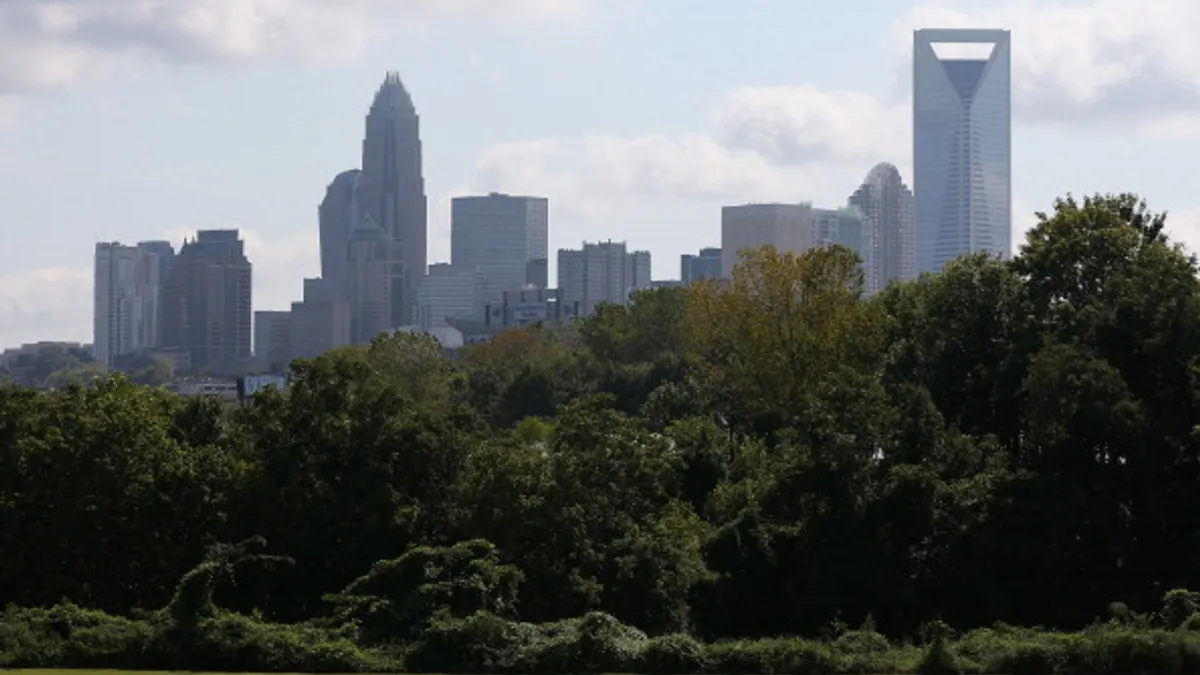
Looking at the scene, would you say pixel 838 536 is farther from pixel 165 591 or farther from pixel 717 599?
pixel 165 591

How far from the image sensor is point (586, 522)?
143 feet

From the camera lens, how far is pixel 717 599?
43219 millimetres

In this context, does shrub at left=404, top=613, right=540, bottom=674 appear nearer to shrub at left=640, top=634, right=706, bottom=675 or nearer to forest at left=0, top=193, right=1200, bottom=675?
forest at left=0, top=193, right=1200, bottom=675

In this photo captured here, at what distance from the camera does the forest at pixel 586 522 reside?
1551 inches

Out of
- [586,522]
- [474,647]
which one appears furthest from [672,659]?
[586,522]

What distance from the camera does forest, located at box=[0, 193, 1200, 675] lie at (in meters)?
39.4

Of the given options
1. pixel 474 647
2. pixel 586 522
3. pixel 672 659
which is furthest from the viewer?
pixel 586 522

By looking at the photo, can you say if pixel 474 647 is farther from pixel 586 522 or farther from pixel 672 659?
pixel 586 522

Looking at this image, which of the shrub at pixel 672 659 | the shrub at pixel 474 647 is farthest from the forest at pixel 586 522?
the shrub at pixel 672 659

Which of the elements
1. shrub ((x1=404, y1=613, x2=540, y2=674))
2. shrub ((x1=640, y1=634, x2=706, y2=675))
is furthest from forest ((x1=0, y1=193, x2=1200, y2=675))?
shrub ((x1=640, y1=634, x2=706, y2=675))

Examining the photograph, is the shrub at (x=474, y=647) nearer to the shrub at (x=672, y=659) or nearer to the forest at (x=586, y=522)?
the forest at (x=586, y=522)

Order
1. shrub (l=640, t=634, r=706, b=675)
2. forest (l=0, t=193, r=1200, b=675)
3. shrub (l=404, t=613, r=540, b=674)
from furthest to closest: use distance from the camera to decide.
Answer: forest (l=0, t=193, r=1200, b=675) → shrub (l=404, t=613, r=540, b=674) → shrub (l=640, t=634, r=706, b=675)

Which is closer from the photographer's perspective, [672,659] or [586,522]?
[672,659]

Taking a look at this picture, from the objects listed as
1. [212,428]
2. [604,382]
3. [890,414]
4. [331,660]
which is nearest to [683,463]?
[890,414]
